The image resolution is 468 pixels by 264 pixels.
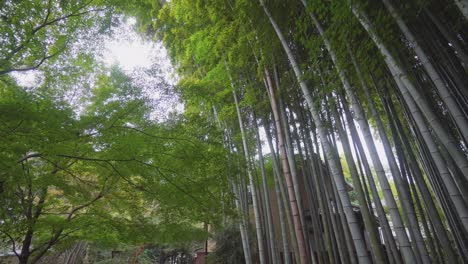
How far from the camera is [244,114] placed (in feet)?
19.9

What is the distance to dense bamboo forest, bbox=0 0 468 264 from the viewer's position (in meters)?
2.52

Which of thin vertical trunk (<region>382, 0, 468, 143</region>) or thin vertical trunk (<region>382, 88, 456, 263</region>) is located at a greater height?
thin vertical trunk (<region>382, 0, 468, 143</region>)

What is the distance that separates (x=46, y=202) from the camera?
14.3 feet

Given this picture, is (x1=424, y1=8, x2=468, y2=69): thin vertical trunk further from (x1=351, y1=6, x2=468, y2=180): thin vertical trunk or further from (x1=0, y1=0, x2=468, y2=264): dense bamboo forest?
(x1=351, y1=6, x2=468, y2=180): thin vertical trunk

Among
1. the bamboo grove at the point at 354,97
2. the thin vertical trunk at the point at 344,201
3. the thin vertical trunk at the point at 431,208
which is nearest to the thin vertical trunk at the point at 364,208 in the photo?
the bamboo grove at the point at 354,97

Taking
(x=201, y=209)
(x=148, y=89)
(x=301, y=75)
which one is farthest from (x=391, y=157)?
(x=148, y=89)

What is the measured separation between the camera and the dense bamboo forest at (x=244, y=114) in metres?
2.52

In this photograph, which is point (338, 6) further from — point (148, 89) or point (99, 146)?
point (99, 146)

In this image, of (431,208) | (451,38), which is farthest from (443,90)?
(431,208)

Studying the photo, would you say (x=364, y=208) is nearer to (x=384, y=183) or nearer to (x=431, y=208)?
(x=384, y=183)

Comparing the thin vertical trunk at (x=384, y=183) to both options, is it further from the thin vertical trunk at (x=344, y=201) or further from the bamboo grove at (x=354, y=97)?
the thin vertical trunk at (x=344, y=201)

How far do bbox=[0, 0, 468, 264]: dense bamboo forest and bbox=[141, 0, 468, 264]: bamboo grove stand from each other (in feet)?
0.07

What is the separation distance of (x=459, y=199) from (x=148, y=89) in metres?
3.70

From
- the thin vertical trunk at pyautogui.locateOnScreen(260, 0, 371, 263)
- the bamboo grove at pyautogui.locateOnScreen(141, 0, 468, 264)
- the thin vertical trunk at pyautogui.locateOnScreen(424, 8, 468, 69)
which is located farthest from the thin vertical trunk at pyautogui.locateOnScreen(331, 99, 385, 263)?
the thin vertical trunk at pyautogui.locateOnScreen(424, 8, 468, 69)
